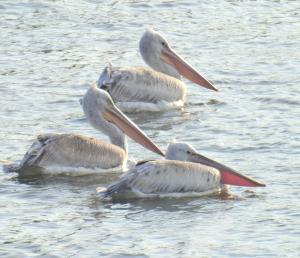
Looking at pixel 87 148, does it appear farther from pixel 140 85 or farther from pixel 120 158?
pixel 140 85

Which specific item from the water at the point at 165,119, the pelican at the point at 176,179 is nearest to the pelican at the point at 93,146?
the water at the point at 165,119

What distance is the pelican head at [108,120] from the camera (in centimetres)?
1097

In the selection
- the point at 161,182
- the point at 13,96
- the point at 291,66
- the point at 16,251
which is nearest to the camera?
the point at 16,251

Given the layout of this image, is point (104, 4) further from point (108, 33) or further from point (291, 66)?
point (291, 66)

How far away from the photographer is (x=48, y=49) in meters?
14.6

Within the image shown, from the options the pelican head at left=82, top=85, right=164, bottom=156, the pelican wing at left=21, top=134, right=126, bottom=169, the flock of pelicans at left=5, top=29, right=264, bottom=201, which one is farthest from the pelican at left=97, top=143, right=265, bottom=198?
the pelican head at left=82, top=85, right=164, bottom=156

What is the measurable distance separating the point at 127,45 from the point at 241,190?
205 inches

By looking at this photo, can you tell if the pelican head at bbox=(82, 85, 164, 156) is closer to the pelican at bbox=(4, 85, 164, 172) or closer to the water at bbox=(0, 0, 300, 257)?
the pelican at bbox=(4, 85, 164, 172)

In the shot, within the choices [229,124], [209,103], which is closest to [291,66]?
[209,103]

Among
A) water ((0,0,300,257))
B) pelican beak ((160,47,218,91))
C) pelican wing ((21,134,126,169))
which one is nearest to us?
water ((0,0,300,257))

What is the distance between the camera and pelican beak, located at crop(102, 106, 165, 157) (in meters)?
10.9

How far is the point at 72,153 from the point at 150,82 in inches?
106

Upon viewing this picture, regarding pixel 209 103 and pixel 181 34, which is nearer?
pixel 209 103

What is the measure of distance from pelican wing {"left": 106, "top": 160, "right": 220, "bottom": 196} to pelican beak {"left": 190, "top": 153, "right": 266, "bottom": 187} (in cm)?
5
